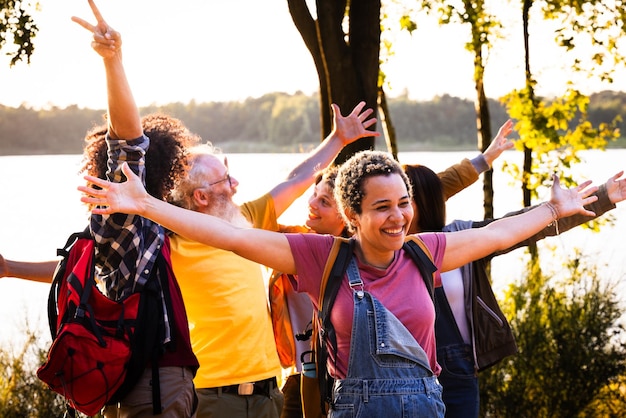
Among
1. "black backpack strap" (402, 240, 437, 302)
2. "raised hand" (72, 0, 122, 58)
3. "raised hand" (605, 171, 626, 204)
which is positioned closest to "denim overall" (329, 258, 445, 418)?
"black backpack strap" (402, 240, 437, 302)

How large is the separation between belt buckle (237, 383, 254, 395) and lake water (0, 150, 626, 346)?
2.62 m

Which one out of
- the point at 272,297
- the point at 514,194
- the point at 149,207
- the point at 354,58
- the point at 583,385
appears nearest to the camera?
the point at 149,207

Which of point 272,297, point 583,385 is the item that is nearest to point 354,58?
point 272,297

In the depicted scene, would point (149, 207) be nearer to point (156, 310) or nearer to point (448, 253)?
point (156, 310)

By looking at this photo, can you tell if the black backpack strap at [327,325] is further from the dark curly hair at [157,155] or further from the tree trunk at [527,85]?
the tree trunk at [527,85]

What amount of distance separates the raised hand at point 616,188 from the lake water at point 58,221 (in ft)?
8.98

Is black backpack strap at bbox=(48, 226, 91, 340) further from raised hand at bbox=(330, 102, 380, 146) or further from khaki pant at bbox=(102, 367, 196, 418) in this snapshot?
raised hand at bbox=(330, 102, 380, 146)

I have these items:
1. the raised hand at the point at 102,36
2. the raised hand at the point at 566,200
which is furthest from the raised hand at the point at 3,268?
the raised hand at the point at 566,200

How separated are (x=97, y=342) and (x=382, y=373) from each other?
3.05 ft

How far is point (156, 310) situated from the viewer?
2.99 m

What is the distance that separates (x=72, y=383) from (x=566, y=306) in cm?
481

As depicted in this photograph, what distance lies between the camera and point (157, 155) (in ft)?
10.4

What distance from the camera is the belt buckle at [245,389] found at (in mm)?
3619

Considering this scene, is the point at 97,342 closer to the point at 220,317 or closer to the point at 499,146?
the point at 220,317
